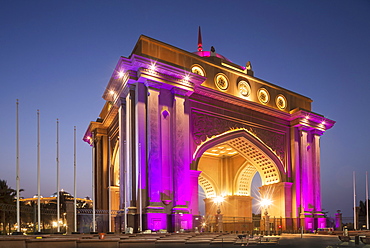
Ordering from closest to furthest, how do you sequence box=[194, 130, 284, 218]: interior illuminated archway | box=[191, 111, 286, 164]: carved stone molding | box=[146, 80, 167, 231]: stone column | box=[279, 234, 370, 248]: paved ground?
box=[279, 234, 370, 248]: paved ground → box=[146, 80, 167, 231]: stone column → box=[191, 111, 286, 164]: carved stone molding → box=[194, 130, 284, 218]: interior illuminated archway

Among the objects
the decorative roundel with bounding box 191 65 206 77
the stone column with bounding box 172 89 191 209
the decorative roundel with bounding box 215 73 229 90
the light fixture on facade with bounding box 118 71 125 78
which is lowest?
the stone column with bounding box 172 89 191 209

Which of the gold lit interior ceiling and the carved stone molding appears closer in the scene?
the carved stone molding

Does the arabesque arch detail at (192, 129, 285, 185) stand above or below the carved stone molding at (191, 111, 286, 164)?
below

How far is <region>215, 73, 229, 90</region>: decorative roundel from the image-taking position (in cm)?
2738

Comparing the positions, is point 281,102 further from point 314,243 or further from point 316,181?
point 314,243

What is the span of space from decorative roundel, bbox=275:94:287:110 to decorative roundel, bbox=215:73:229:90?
5845mm

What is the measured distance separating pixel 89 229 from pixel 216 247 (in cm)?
1398

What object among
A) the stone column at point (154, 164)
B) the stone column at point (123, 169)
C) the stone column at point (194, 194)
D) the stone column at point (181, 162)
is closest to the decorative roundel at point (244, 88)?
the stone column at point (181, 162)

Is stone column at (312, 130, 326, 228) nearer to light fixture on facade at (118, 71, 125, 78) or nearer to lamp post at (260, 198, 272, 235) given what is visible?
lamp post at (260, 198, 272, 235)

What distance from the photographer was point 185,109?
2386 centimetres

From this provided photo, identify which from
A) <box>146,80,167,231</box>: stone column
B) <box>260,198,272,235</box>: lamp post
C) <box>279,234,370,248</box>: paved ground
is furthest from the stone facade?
<box>279,234,370,248</box>: paved ground

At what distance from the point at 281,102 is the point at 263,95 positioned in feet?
7.53

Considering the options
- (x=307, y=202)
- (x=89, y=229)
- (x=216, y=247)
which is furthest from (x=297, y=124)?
(x=216, y=247)

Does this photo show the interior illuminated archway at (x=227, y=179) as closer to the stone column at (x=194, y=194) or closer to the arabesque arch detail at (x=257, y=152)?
the arabesque arch detail at (x=257, y=152)
